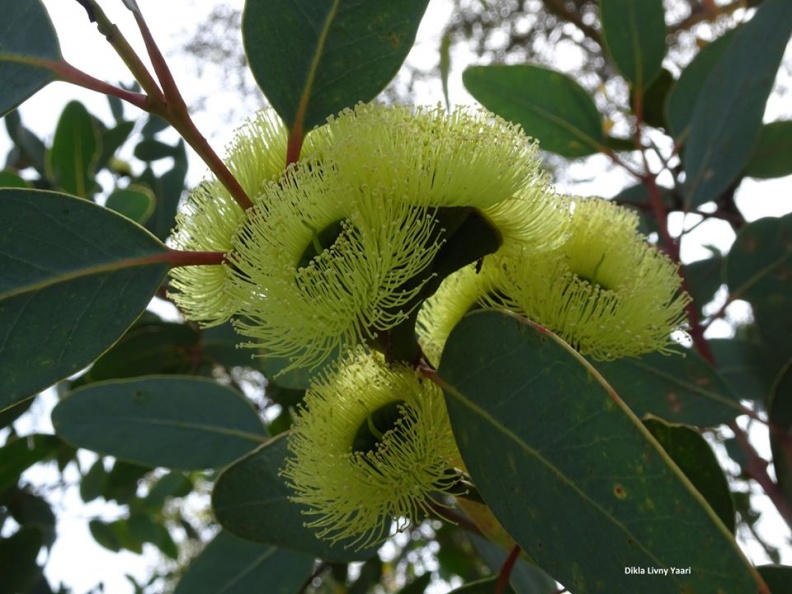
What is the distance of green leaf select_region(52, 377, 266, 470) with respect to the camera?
1.51m

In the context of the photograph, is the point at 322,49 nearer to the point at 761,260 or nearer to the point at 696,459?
the point at 696,459

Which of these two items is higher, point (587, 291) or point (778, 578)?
point (587, 291)

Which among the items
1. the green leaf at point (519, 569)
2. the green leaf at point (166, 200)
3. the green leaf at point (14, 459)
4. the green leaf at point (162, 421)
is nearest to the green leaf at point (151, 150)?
the green leaf at point (166, 200)

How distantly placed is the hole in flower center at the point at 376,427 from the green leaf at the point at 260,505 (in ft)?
0.86

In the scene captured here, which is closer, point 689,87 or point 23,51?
point 23,51

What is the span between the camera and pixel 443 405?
93 cm

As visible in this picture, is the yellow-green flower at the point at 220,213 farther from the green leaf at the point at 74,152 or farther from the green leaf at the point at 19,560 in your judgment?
the green leaf at the point at 19,560

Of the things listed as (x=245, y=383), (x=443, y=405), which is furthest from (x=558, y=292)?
(x=245, y=383)

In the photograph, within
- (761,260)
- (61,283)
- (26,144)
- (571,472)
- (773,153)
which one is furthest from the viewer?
(26,144)

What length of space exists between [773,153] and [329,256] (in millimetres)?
1559

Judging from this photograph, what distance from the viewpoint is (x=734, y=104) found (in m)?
1.65

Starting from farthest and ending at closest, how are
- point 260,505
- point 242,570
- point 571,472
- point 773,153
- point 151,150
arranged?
1. point 151,150
2. point 773,153
3. point 242,570
4. point 260,505
5. point 571,472

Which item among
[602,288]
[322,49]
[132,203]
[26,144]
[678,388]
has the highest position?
[26,144]

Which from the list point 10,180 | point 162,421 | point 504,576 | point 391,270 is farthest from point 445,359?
point 10,180
